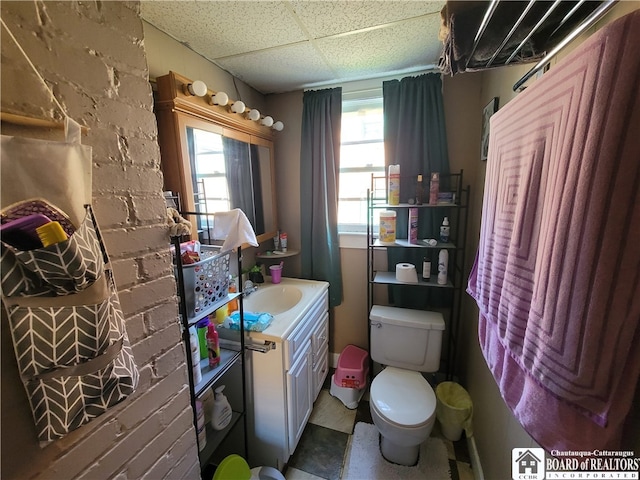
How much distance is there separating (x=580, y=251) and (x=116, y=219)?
932 millimetres

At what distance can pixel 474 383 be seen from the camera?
5.11 feet

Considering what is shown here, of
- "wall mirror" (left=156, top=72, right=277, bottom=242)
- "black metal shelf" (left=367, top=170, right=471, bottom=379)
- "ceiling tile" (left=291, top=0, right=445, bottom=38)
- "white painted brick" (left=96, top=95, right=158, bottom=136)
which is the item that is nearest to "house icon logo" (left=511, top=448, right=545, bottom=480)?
"black metal shelf" (left=367, top=170, right=471, bottom=379)

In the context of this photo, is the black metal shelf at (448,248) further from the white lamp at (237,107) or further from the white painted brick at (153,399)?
the white painted brick at (153,399)

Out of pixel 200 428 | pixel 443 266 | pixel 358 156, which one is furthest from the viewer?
pixel 358 156

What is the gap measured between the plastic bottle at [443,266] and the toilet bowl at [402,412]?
2.03 ft

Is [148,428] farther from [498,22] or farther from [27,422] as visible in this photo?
[498,22]

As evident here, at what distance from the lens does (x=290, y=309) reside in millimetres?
1603

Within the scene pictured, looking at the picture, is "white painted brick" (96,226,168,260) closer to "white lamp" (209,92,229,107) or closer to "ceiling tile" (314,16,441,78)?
"white lamp" (209,92,229,107)

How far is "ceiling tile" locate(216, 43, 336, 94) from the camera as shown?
56.3 inches

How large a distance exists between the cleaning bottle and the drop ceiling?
169 centimetres

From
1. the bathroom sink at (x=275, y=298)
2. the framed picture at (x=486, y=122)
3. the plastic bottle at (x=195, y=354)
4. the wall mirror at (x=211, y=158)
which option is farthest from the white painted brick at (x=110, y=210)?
the framed picture at (x=486, y=122)

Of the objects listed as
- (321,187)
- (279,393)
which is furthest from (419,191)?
(279,393)

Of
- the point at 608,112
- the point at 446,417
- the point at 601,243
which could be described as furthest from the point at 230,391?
the point at 608,112

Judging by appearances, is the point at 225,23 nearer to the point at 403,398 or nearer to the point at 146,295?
the point at 146,295
